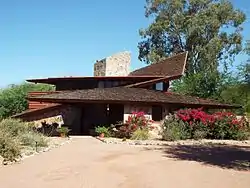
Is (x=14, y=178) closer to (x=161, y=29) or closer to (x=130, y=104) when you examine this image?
(x=130, y=104)

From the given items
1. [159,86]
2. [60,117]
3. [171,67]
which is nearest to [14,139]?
[60,117]

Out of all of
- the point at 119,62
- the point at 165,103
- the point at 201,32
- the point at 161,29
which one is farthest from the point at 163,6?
the point at 165,103

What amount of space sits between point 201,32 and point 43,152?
3210cm

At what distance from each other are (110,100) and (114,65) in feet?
58.6

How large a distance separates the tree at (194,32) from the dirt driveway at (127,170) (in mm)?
27318

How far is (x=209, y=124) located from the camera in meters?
24.0

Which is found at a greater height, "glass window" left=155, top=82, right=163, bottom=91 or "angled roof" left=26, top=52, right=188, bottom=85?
"angled roof" left=26, top=52, right=188, bottom=85

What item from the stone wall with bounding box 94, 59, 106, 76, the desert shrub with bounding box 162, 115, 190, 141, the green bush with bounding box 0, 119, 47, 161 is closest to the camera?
the green bush with bounding box 0, 119, 47, 161

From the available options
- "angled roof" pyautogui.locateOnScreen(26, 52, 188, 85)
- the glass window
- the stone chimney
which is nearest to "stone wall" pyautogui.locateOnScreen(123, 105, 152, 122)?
"angled roof" pyautogui.locateOnScreen(26, 52, 188, 85)

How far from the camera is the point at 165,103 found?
991 inches

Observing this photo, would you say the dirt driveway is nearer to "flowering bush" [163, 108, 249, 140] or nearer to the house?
"flowering bush" [163, 108, 249, 140]

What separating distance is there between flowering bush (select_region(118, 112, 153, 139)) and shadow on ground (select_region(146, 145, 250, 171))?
14.3 ft

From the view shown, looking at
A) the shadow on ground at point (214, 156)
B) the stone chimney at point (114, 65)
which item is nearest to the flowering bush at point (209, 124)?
the shadow on ground at point (214, 156)

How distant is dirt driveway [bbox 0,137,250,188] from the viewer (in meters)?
9.84
